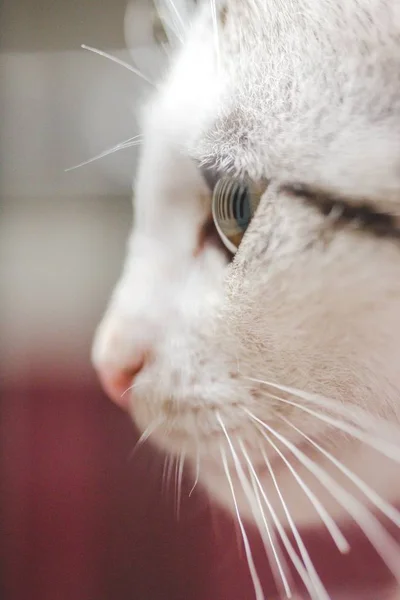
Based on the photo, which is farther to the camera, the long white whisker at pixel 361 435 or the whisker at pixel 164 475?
the whisker at pixel 164 475

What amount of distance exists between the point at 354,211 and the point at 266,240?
7 centimetres

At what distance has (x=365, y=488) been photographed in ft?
1.47

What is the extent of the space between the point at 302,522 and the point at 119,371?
8.5 inches

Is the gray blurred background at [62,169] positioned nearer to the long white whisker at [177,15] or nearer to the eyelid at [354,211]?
the long white whisker at [177,15]

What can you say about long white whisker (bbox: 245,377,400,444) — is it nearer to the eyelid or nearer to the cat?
the cat

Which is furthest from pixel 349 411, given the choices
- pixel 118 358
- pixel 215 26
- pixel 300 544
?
pixel 215 26

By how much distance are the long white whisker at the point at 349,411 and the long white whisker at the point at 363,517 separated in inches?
1.8

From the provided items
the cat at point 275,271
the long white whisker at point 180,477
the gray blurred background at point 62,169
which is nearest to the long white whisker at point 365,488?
the cat at point 275,271

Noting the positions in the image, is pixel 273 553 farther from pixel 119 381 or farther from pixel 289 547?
pixel 119 381

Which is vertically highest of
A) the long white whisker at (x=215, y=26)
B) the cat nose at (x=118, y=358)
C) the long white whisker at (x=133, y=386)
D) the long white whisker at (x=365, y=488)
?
the long white whisker at (x=215, y=26)

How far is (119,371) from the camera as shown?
23.3 inches

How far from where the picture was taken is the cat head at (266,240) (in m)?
0.42

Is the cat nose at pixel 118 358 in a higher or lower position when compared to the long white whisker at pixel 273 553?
higher

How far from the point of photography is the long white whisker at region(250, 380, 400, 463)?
437 mm
